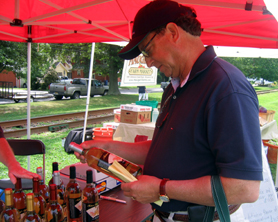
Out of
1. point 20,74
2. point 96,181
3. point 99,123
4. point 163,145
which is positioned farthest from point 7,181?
point 20,74

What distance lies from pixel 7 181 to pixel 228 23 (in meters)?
4.00

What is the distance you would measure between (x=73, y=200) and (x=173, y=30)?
1.10m

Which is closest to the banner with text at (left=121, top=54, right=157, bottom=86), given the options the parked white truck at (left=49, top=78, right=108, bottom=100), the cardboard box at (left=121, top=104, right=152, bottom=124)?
the cardboard box at (left=121, top=104, right=152, bottom=124)

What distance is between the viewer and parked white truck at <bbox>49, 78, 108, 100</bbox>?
18.8m

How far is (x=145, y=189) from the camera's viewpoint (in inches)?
47.4

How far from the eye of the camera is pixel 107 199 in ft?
6.25

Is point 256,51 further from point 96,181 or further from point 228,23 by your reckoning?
point 96,181

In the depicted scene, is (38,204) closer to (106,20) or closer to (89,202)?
(89,202)

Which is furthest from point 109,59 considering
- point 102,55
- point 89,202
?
point 89,202

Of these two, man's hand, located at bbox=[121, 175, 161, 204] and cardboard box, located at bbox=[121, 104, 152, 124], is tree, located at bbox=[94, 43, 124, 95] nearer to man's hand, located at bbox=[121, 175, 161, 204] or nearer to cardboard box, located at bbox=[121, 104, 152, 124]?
cardboard box, located at bbox=[121, 104, 152, 124]

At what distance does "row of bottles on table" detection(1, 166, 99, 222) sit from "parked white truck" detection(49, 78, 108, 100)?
16.1 meters

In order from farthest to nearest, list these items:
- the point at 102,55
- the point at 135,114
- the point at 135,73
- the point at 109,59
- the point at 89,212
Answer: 1. the point at 109,59
2. the point at 102,55
3. the point at 135,73
4. the point at 135,114
5. the point at 89,212

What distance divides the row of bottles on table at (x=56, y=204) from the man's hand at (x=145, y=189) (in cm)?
29

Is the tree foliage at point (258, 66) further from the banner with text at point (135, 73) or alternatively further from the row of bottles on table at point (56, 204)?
the row of bottles on table at point (56, 204)
